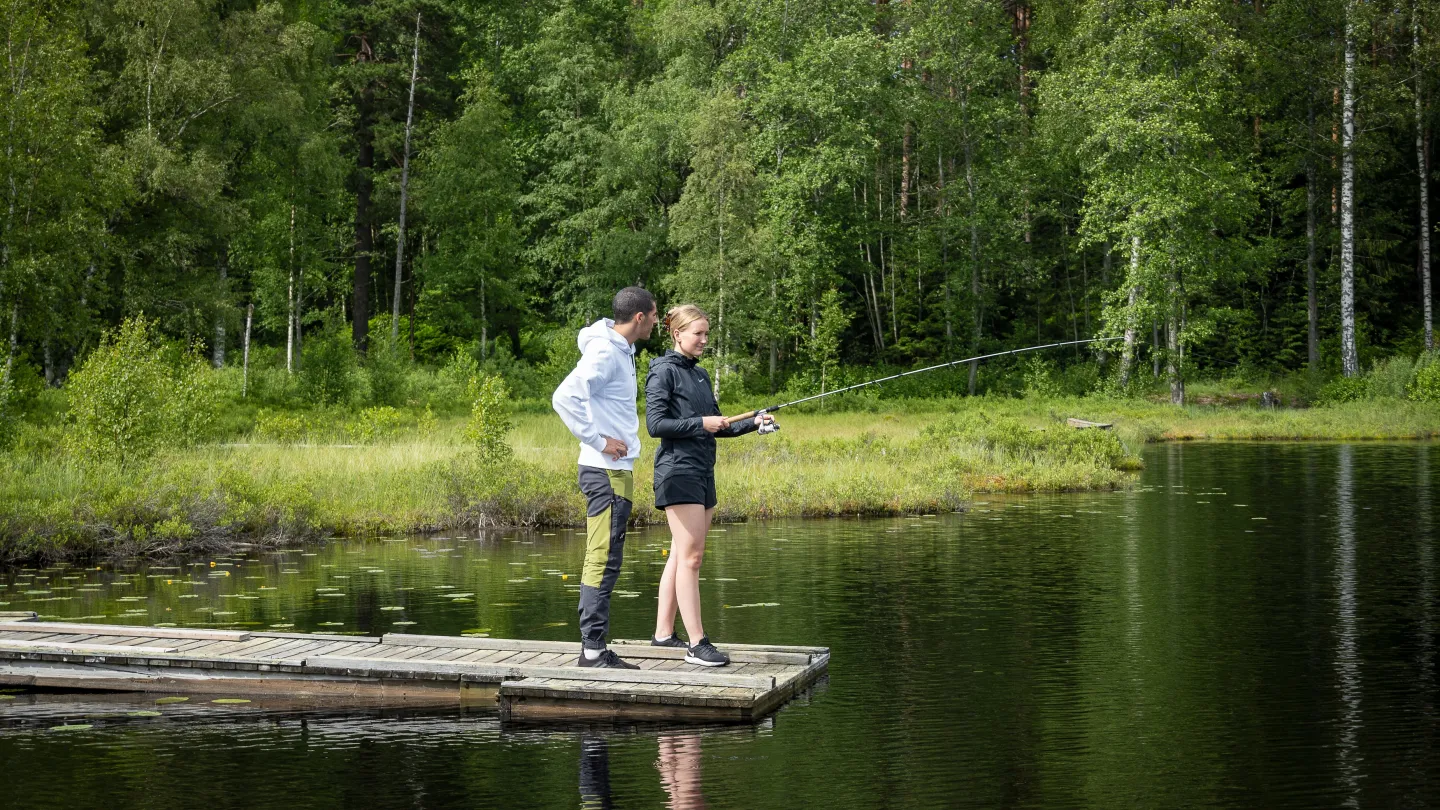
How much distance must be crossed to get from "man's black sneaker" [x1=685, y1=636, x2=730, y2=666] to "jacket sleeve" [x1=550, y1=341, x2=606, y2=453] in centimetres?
130

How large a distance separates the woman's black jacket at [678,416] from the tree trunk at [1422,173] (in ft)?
133

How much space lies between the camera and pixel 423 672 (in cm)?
844

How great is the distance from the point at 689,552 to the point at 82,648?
378 centimetres

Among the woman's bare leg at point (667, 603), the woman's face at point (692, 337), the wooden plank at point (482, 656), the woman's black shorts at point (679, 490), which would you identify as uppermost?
the woman's face at point (692, 337)

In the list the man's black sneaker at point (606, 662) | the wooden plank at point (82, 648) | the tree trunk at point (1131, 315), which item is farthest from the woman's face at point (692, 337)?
the tree trunk at point (1131, 315)

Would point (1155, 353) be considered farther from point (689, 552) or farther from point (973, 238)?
point (689, 552)

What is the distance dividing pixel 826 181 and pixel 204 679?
132 ft

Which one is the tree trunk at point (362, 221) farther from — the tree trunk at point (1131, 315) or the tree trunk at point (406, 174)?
the tree trunk at point (1131, 315)

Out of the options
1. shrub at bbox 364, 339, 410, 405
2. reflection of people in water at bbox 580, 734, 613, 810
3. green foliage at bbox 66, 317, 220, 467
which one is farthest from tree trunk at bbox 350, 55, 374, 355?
reflection of people in water at bbox 580, 734, 613, 810

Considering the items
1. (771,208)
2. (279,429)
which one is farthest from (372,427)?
(771,208)

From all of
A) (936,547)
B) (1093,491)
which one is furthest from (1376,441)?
(936,547)

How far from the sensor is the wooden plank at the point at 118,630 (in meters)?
9.37

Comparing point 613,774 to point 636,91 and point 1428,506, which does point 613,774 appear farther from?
point 636,91

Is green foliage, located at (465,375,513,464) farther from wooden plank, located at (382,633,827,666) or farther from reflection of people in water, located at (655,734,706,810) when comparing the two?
reflection of people in water, located at (655,734,706,810)
